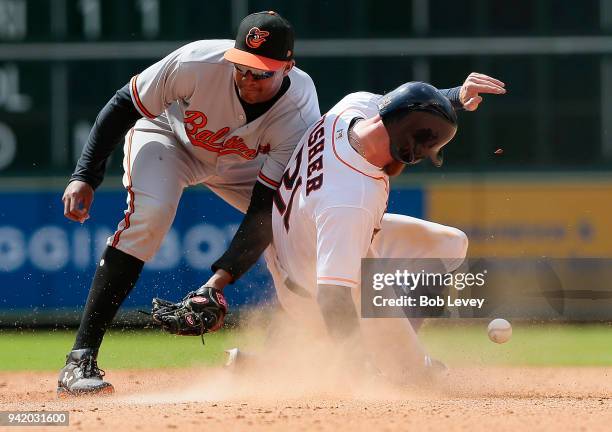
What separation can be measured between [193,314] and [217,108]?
0.74m

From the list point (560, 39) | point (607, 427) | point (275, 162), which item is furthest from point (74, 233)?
point (607, 427)

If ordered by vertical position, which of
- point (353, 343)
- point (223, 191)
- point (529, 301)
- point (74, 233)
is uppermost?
point (223, 191)

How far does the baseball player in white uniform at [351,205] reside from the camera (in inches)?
136

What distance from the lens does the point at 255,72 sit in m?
3.84

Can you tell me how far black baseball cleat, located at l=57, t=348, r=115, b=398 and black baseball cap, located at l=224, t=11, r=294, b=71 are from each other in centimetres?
113

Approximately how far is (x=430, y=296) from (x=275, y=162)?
0.85 meters

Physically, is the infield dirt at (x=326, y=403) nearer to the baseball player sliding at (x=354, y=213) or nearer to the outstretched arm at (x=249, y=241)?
the baseball player sliding at (x=354, y=213)

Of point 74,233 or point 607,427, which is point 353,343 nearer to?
point 607,427

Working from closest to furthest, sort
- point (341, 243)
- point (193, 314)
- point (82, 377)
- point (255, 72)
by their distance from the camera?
point (341, 243) → point (193, 314) → point (255, 72) → point (82, 377)

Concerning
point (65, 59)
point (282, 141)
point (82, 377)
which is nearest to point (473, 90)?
point (282, 141)

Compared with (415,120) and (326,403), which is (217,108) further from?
(326,403)

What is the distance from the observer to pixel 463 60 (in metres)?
8.18

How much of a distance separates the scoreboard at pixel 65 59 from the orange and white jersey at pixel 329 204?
4.47 m

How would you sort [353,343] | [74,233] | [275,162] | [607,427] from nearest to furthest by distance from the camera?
[607,427]
[353,343]
[275,162]
[74,233]
